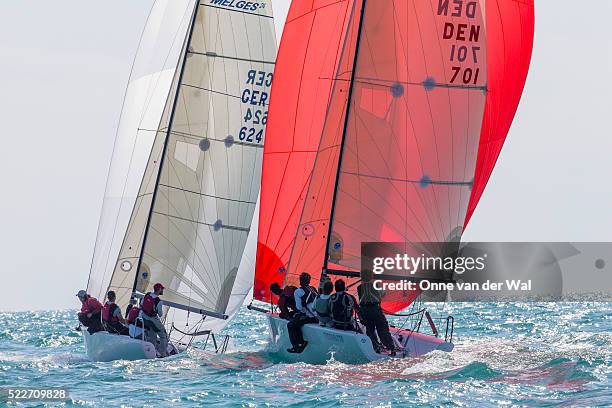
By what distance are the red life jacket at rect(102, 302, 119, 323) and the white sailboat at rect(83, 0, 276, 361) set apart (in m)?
1.66

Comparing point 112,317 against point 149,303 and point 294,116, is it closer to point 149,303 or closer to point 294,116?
point 149,303

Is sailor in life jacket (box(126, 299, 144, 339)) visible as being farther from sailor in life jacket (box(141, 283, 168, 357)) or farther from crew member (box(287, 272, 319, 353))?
crew member (box(287, 272, 319, 353))

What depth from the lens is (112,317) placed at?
70.2 feet

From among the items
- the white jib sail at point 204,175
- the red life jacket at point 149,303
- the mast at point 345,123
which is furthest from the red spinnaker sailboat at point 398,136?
the white jib sail at point 204,175

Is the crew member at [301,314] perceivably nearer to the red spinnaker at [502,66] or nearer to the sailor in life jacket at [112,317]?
the red spinnaker at [502,66]

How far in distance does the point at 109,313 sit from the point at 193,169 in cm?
356

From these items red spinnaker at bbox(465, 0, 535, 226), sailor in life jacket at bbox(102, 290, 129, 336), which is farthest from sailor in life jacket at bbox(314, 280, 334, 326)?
sailor in life jacket at bbox(102, 290, 129, 336)

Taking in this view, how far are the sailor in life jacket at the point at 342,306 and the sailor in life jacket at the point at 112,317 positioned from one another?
15.7 ft

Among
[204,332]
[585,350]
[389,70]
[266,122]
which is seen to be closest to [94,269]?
[204,332]

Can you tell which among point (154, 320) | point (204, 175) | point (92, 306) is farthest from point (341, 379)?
point (204, 175)

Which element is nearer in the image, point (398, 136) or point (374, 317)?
point (374, 317)

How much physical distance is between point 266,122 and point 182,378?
6122 millimetres

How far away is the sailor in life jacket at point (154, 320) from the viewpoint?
2073 cm

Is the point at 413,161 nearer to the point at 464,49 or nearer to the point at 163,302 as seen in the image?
the point at 464,49
